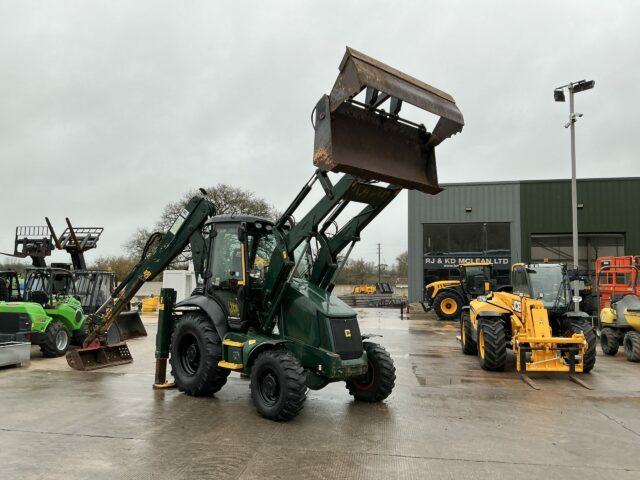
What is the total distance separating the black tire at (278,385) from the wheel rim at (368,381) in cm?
139

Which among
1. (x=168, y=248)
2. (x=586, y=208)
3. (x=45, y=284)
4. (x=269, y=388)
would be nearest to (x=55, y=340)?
(x=45, y=284)

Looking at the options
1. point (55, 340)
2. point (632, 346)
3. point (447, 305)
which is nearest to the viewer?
point (55, 340)

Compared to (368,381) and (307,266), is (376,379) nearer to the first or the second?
(368,381)

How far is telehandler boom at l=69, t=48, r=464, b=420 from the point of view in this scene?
18.9 ft

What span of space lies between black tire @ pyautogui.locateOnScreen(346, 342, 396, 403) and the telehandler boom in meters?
0.01

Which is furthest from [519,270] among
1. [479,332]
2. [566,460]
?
[566,460]

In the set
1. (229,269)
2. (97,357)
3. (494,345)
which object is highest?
(229,269)

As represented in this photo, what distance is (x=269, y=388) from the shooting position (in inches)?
253

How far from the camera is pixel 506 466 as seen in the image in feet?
16.1

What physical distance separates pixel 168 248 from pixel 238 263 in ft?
5.28

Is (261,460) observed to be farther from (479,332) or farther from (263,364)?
(479,332)

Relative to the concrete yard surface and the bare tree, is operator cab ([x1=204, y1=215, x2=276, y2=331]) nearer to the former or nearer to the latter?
the concrete yard surface

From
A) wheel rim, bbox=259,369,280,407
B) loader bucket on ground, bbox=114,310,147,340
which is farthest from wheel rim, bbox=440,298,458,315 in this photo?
wheel rim, bbox=259,369,280,407

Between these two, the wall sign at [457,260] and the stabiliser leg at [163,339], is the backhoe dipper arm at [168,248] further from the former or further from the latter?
the wall sign at [457,260]
